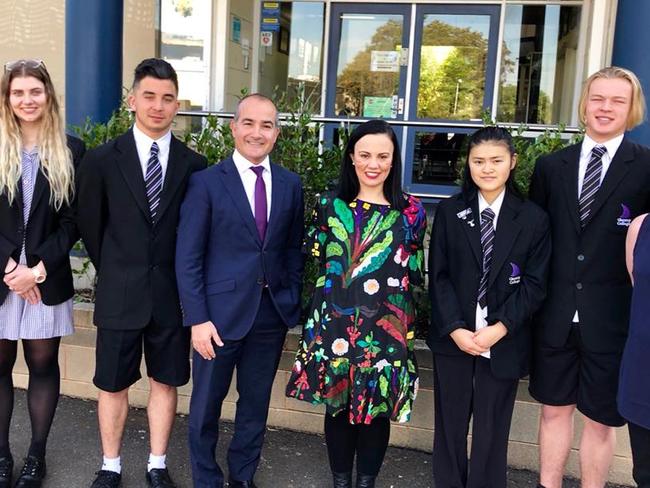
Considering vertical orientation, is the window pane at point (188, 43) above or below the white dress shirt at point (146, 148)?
above

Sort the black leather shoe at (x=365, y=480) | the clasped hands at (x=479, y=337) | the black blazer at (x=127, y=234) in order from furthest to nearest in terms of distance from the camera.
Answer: the black leather shoe at (x=365, y=480)
the black blazer at (x=127, y=234)
the clasped hands at (x=479, y=337)

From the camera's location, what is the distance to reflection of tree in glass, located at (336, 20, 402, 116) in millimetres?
9422

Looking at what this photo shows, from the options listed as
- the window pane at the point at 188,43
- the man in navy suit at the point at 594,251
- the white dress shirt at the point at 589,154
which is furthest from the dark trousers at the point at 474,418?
the window pane at the point at 188,43

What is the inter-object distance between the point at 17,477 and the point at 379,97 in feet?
25.4

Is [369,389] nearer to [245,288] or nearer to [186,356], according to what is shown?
[245,288]

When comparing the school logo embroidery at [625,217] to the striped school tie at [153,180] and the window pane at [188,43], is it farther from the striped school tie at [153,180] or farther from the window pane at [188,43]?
the window pane at [188,43]

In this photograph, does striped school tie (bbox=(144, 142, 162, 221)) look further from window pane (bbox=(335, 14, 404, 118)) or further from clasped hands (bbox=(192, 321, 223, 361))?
window pane (bbox=(335, 14, 404, 118))

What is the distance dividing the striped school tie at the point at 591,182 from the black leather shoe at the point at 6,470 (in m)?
2.98

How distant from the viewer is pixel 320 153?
3871 mm

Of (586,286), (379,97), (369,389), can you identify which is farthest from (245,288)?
(379,97)

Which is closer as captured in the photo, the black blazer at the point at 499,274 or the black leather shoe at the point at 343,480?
the black blazer at the point at 499,274

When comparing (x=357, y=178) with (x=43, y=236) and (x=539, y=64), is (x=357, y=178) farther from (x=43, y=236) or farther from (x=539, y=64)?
(x=539, y=64)

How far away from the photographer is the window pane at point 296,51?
31.7 feet

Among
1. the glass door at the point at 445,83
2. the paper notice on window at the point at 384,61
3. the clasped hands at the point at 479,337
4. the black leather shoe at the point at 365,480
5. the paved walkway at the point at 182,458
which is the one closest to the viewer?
the clasped hands at the point at 479,337
